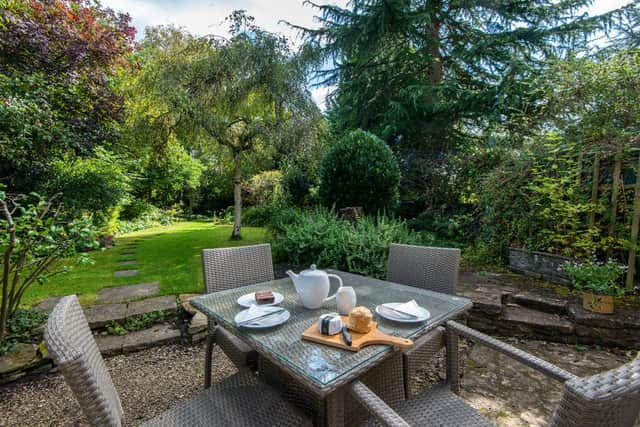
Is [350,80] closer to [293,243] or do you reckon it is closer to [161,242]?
[293,243]

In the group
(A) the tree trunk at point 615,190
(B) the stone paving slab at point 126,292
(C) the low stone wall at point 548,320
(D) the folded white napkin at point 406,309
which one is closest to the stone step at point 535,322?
(C) the low stone wall at point 548,320

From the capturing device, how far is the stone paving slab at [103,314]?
8.15 ft

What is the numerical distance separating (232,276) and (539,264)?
3403 mm

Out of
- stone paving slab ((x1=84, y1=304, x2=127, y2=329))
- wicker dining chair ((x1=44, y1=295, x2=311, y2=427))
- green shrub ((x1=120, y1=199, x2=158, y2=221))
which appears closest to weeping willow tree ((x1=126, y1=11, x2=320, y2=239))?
stone paving slab ((x1=84, y1=304, x2=127, y2=329))

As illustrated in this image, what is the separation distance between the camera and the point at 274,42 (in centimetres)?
497

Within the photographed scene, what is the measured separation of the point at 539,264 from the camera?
11.0 feet

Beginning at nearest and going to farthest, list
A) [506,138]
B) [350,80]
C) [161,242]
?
[506,138]
[161,242]
[350,80]

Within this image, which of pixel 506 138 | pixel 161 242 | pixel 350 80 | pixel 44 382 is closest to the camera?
pixel 44 382

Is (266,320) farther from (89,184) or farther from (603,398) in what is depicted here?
(89,184)

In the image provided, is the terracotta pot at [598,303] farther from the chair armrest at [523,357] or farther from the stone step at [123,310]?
the stone step at [123,310]

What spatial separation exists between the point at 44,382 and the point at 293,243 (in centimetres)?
259

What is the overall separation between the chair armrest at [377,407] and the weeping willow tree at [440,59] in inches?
218

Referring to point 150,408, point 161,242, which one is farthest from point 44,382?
point 161,242

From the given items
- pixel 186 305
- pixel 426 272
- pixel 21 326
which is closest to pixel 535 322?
pixel 426 272
